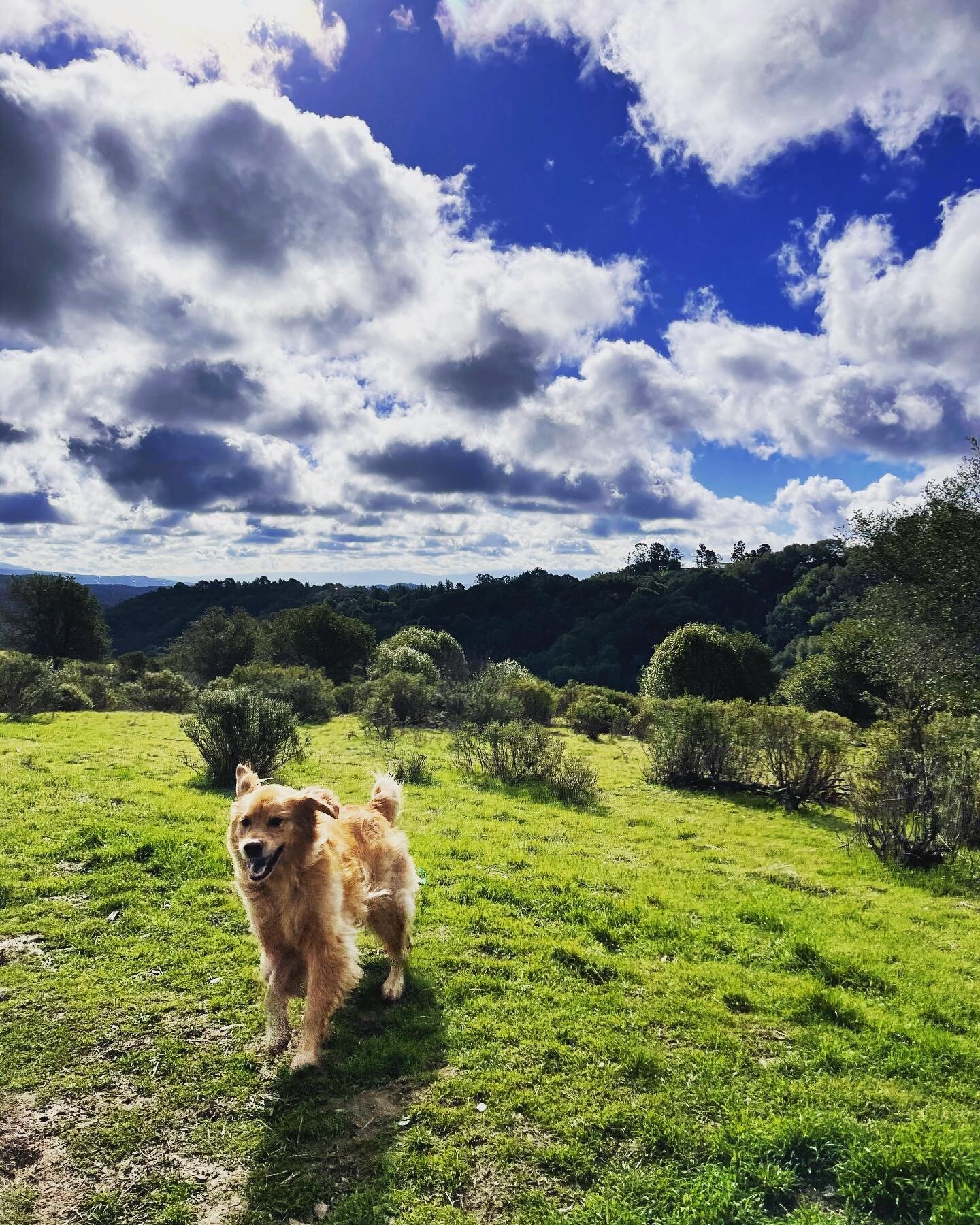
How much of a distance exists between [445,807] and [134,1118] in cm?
986

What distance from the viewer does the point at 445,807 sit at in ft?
45.2

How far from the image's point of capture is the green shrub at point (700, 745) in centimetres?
1848

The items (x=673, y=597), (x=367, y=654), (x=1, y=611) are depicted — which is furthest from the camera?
(x=673, y=597)

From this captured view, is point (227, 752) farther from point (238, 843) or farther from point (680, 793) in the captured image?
point (680, 793)

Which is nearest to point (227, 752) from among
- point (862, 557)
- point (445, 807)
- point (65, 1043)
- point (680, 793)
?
point (445, 807)

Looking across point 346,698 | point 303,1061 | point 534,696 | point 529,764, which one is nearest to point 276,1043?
point 303,1061

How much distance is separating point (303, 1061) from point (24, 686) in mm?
30789

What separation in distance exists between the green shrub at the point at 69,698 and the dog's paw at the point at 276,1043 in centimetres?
3210

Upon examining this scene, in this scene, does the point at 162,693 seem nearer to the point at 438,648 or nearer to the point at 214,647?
the point at 214,647

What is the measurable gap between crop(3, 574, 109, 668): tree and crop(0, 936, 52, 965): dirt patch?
5725 centimetres

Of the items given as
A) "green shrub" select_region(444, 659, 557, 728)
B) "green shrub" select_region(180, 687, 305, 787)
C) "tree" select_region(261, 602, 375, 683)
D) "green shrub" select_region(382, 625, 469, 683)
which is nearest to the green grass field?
"green shrub" select_region(180, 687, 305, 787)

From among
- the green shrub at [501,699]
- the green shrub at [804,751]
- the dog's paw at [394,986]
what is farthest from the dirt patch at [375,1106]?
the green shrub at [501,699]

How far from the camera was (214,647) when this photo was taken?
181ft

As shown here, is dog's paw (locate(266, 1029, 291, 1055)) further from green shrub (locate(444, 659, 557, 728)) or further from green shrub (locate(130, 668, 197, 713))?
green shrub (locate(130, 668, 197, 713))
